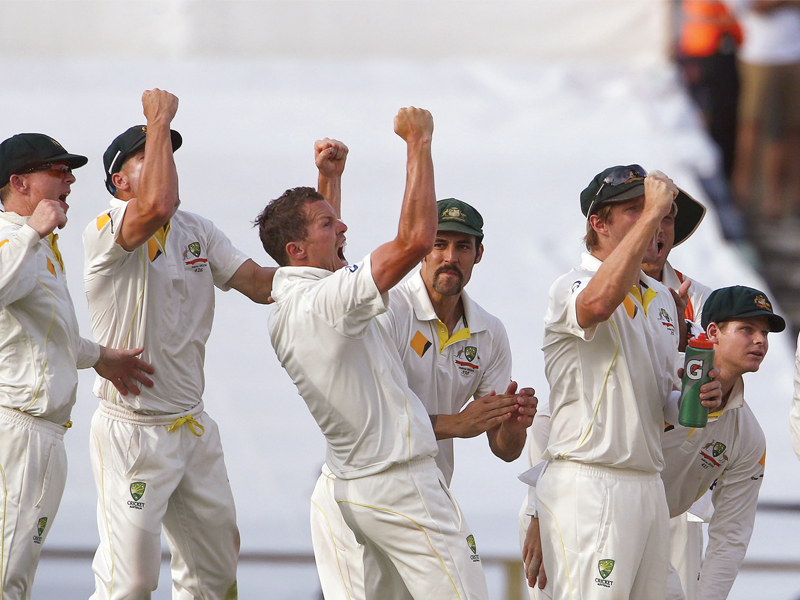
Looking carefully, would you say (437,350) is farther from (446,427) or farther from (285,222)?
(285,222)

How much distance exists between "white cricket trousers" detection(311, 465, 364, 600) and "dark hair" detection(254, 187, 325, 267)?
760mm

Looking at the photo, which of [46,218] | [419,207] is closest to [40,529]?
[46,218]

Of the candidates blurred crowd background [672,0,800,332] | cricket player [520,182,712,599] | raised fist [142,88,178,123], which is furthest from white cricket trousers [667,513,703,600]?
blurred crowd background [672,0,800,332]

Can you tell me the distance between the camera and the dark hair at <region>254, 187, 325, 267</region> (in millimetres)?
2441

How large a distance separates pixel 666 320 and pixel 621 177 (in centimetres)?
38

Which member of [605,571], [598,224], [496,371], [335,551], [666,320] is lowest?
[335,551]

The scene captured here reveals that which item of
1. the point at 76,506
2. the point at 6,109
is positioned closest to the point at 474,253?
the point at 76,506

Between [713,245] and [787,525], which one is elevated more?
[713,245]

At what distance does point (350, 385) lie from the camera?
2.29 metres

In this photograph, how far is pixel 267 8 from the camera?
6.78m

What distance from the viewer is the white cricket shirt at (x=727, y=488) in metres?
2.96

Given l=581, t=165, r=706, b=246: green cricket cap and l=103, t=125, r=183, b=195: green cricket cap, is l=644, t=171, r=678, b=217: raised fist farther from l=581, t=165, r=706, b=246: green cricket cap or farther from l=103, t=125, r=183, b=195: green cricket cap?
l=103, t=125, r=183, b=195: green cricket cap

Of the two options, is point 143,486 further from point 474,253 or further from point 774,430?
A: point 774,430

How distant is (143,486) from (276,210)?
35.6 inches
